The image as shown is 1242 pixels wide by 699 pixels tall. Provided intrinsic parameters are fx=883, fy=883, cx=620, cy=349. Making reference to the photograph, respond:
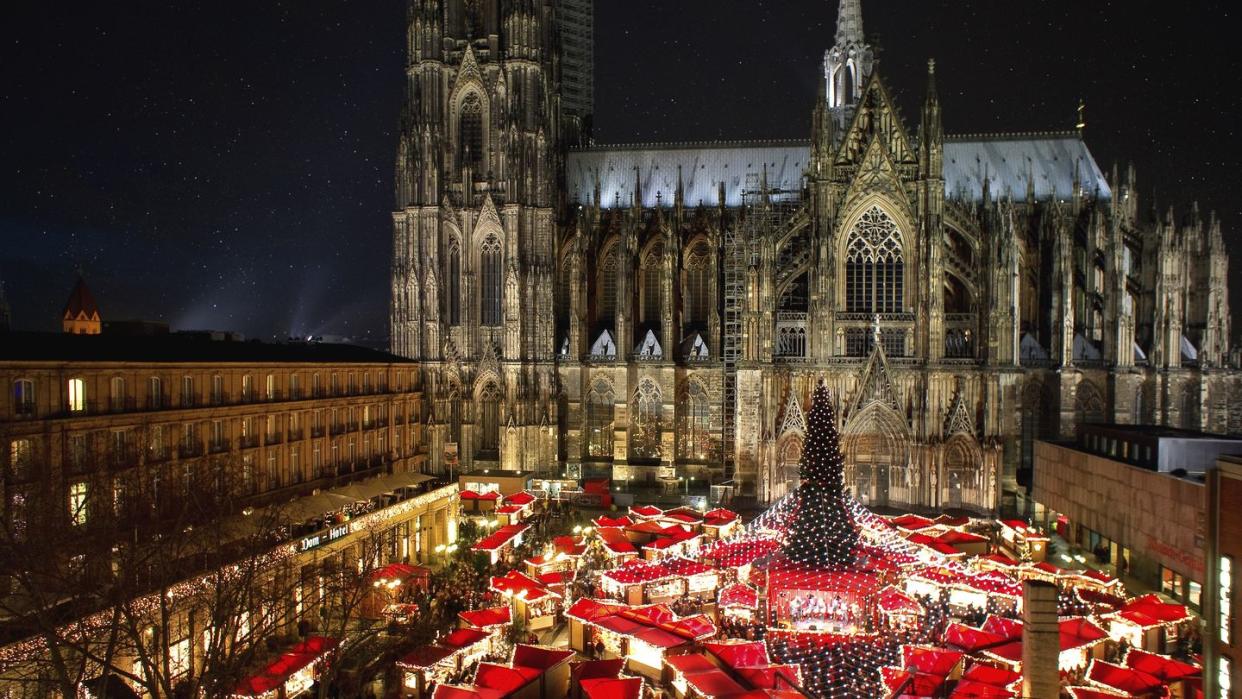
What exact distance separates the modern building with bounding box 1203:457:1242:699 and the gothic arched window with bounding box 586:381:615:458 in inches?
1678

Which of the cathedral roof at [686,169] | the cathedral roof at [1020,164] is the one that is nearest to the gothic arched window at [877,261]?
the cathedral roof at [1020,164]

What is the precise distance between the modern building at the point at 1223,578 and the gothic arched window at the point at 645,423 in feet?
136

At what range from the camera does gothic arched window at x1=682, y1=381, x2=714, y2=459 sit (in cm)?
5978

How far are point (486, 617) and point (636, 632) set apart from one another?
5209 millimetres

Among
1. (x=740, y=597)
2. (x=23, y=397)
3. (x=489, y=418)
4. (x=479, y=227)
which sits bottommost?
(x=740, y=597)

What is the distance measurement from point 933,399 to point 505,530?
26273mm

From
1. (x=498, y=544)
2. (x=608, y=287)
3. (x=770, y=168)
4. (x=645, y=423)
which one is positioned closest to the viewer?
(x=498, y=544)

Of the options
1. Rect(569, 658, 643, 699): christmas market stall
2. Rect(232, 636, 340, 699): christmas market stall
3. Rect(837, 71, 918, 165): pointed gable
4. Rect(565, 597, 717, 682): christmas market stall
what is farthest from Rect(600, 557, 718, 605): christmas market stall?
Rect(837, 71, 918, 165): pointed gable

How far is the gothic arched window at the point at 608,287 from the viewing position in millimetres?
62000

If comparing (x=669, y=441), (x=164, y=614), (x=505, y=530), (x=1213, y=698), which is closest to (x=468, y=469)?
(x=669, y=441)

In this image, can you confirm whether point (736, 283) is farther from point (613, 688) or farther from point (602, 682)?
point (613, 688)

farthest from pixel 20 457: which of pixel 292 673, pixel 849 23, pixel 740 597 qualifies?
pixel 849 23

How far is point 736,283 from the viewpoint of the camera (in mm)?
55219

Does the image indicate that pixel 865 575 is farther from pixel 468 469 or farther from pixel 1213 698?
pixel 468 469
